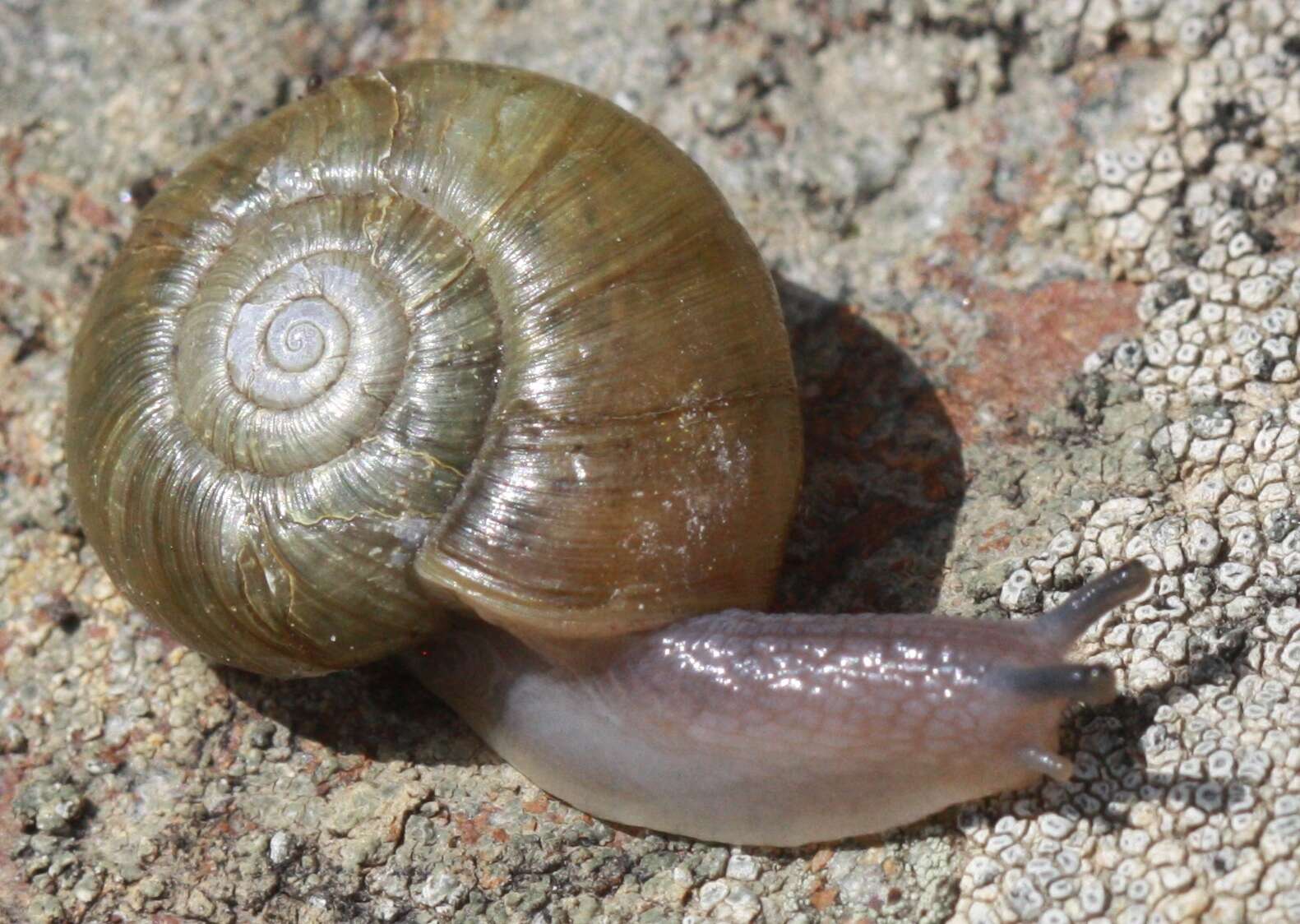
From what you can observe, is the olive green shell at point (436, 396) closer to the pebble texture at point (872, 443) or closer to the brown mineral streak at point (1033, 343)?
the pebble texture at point (872, 443)

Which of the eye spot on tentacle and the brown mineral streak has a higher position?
the brown mineral streak

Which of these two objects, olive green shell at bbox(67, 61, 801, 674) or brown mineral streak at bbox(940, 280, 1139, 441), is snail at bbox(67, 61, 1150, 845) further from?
brown mineral streak at bbox(940, 280, 1139, 441)

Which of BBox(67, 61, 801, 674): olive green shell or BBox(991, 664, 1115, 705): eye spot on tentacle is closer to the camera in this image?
BBox(991, 664, 1115, 705): eye spot on tentacle

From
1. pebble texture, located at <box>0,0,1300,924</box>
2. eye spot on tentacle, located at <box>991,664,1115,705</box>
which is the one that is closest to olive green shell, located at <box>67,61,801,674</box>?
pebble texture, located at <box>0,0,1300,924</box>

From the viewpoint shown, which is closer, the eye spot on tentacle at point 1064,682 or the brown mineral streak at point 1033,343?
the eye spot on tentacle at point 1064,682

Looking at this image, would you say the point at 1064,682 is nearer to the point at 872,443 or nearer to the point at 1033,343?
the point at 872,443

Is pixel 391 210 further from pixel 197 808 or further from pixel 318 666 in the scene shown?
pixel 197 808

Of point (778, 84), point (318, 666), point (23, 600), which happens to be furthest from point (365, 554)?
point (778, 84)

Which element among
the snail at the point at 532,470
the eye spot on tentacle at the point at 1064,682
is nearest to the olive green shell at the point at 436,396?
the snail at the point at 532,470
